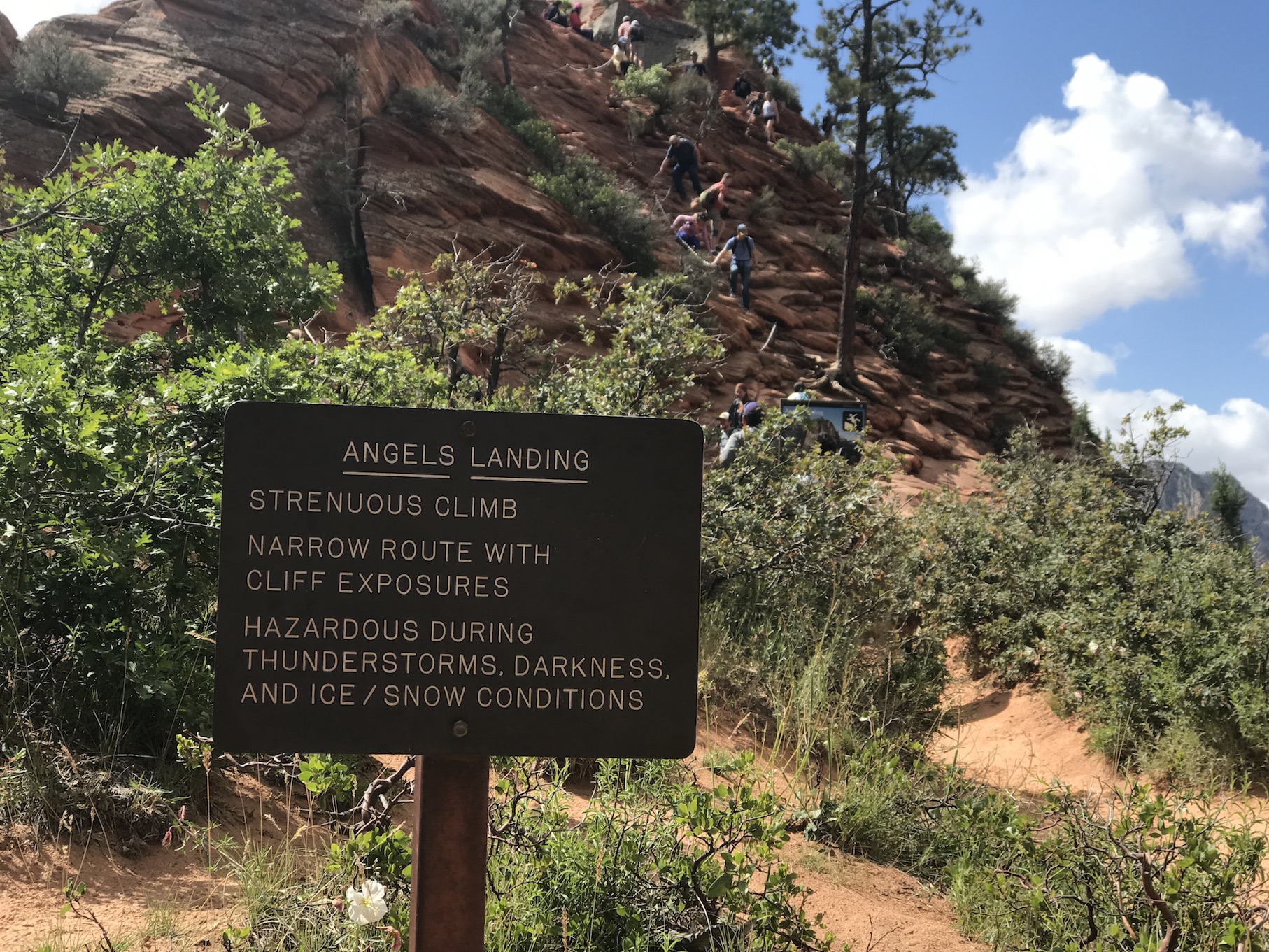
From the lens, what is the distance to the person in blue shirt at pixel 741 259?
21.1 metres

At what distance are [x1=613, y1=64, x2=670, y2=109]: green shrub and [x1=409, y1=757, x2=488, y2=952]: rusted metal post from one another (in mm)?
30491

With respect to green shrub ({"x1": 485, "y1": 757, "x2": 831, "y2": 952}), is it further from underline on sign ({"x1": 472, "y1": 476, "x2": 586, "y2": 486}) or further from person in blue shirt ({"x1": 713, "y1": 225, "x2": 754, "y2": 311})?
person in blue shirt ({"x1": 713, "y1": 225, "x2": 754, "y2": 311})

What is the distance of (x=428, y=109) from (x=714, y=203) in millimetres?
9515

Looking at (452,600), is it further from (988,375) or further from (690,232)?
(988,375)

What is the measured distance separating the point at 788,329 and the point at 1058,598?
16.5 meters

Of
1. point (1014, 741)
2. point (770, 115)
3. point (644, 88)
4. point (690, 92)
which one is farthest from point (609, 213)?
point (1014, 741)

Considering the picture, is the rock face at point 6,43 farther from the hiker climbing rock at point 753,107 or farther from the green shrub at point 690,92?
the hiker climbing rock at point 753,107

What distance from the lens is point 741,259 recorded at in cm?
2136

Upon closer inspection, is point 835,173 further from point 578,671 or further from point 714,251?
point 578,671

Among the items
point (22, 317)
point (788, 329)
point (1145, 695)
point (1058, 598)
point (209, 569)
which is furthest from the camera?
point (788, 329)

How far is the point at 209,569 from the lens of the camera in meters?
4.09

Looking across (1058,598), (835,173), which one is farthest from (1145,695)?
(835,173)

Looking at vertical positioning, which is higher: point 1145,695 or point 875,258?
point 875,258

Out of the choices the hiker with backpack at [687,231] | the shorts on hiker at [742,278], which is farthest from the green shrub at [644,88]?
the shorts on hiker at [742,278]
